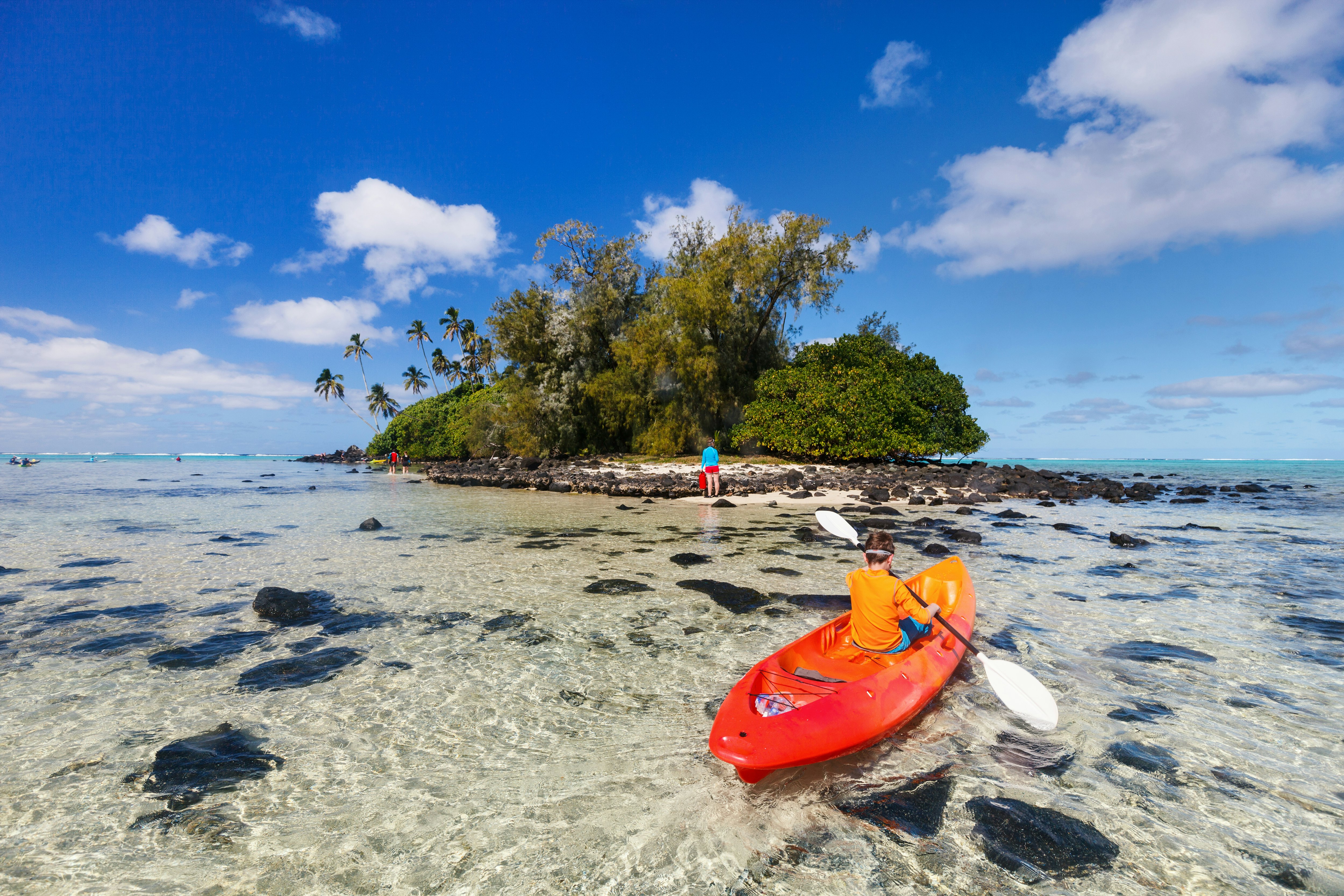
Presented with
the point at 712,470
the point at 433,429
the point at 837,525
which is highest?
the point at 433,429

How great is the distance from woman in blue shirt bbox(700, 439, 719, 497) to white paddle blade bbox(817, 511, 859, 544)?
14892mm

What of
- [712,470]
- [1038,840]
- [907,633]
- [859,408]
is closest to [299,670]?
[907,633]

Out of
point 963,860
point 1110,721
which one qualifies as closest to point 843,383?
point 1110,721

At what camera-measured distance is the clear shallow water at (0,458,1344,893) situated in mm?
3486

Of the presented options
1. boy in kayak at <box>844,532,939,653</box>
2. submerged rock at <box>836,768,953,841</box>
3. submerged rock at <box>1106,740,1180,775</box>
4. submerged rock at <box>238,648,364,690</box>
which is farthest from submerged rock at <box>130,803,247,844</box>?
submerged rock at <box>1106,740,1180,775</box>

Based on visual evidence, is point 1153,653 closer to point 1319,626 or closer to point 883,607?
point 1319,626

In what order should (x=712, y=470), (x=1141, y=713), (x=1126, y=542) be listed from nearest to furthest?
(x=1141, y=713), (x=1126, y=542), (x=712, y=470)

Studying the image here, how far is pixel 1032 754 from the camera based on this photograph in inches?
187

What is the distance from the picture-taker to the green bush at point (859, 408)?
3272 centimetres

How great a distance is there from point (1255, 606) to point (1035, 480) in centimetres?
2402

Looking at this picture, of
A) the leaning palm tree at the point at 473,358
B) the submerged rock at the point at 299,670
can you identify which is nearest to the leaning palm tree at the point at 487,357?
the leaning palm tree at the point at 473,358

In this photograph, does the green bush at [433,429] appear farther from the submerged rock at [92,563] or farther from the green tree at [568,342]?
the submerged rock at [92,563]

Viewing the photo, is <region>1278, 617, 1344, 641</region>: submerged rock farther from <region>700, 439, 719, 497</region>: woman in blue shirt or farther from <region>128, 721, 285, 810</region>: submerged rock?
<region>700, 439, 719, 497</region>: woman in blue shirt

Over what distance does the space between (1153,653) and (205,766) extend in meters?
10.0
